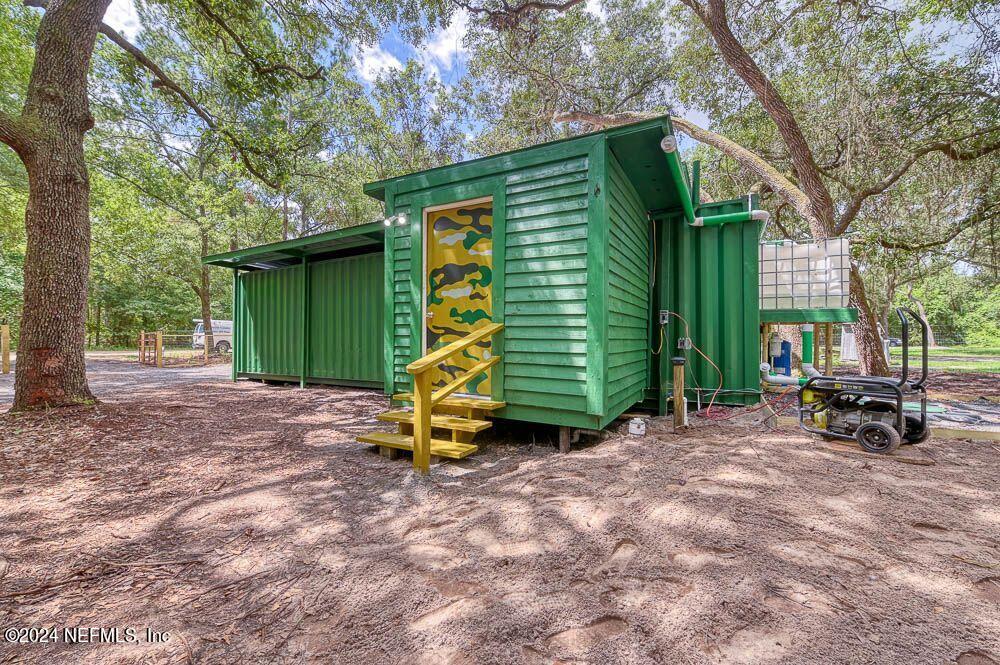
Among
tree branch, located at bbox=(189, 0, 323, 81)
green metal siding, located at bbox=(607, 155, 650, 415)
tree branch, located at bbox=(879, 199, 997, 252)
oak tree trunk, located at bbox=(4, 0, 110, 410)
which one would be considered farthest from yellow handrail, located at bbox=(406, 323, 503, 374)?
tree branch, located at bbox=(879, 199, 997, 252)

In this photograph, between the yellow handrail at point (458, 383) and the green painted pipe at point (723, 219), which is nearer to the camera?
the yellow handrail at point (458, 383)

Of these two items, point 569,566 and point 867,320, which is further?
point 867,320

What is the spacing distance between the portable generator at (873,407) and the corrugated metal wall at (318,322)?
6254 mm

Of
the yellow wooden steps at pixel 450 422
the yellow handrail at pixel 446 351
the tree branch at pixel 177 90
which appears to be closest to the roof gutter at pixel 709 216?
the yellow handrail at pixel 446 351

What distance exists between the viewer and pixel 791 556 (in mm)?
1719

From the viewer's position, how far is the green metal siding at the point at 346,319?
7.32 metres

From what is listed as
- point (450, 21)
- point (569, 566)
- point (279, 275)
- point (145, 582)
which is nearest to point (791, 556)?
point (569, 566)

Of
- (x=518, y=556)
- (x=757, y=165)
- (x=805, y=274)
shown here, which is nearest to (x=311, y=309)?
(x=518, y=556)

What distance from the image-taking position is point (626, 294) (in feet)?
13.6

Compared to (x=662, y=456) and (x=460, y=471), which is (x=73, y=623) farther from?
(x=662, y=456)

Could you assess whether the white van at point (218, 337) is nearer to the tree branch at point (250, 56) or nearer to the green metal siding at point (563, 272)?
the tree branch at point (250, 56)

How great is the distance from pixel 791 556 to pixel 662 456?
1.47m

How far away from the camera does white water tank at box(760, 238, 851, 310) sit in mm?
4953

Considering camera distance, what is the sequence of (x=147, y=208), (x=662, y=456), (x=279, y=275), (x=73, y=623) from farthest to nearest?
1. (x=147, y=208)
2. (x=279, y=275)
3. (x=662, y=456)
4. (x=73, y=623)
